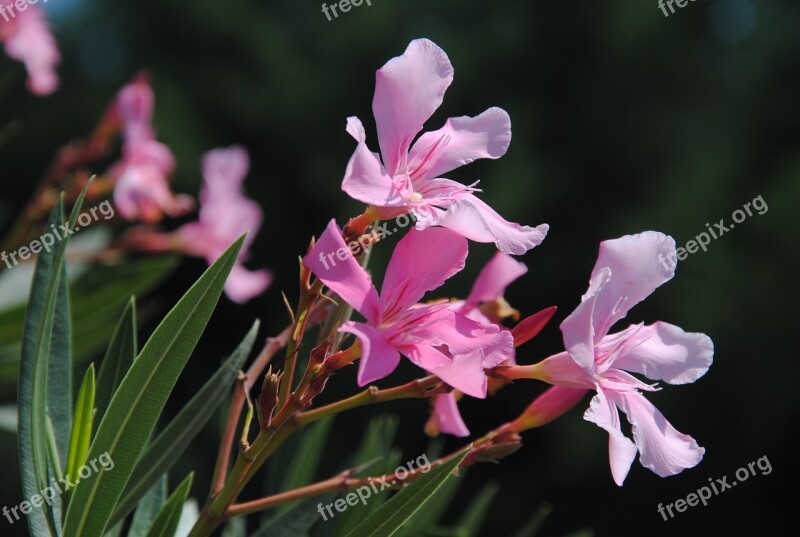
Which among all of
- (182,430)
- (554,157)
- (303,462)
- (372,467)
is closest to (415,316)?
(182,430)

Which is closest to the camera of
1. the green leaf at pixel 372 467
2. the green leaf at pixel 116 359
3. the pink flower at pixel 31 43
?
the green leaf at pixel 116 359

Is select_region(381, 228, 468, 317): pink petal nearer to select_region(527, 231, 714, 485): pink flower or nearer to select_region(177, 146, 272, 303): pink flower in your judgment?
select_region(527, 231, 714, 485): pink flower

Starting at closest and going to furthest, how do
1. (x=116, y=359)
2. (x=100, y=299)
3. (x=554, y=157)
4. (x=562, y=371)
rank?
(x=562, y=371) → (x=116, y=359) → (x=100, y=299) → (x=554, y=157)

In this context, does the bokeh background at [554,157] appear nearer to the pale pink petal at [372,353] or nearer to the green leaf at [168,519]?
the green leaf at [168,519]

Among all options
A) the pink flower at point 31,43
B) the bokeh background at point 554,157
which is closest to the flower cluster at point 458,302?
the pink flower at point 31,43

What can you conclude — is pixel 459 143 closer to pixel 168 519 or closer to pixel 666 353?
pixel 666 353
